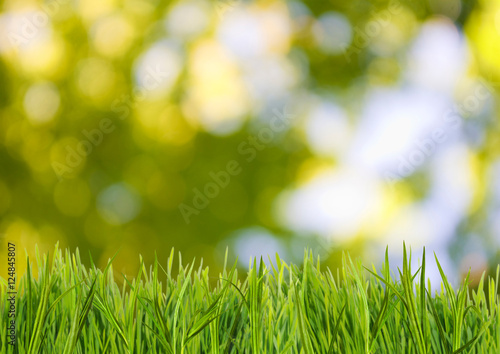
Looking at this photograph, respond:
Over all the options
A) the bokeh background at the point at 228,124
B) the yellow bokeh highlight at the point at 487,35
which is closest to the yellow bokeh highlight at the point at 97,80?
the bokeh background at the point at 228,124

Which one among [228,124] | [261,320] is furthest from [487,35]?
[261,320]

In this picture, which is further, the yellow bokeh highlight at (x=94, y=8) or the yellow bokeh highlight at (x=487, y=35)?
the yellow bokeh highlight at (x=94, y=8)

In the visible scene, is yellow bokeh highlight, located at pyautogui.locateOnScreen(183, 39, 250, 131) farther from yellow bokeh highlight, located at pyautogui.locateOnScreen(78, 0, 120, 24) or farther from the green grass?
the green grass

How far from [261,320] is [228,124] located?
7777 mm

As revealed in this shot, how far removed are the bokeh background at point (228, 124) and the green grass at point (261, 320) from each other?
681 cm

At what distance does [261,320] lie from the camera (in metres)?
1.23

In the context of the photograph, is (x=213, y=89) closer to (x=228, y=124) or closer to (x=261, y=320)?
(x=228, y=124)

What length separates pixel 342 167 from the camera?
8.66 meters

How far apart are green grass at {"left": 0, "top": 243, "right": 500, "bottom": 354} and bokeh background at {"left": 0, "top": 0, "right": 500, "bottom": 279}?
6.81m

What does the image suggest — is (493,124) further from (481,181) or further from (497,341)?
(497,341)

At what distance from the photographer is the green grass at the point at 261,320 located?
1.17 metres

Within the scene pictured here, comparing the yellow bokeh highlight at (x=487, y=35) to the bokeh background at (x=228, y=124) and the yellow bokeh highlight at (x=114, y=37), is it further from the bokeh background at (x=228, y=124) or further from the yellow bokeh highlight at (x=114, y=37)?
the yellow bokeh highlight at (x=114, y=37)

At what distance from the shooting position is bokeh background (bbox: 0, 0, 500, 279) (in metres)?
8.54

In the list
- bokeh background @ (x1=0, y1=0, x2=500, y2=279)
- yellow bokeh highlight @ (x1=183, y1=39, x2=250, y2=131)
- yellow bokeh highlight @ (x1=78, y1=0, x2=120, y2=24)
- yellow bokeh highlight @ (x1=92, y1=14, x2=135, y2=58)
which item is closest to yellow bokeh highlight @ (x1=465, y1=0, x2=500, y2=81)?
bokeh background @ (x1=0, y1=0, x2=500, y2=279)
